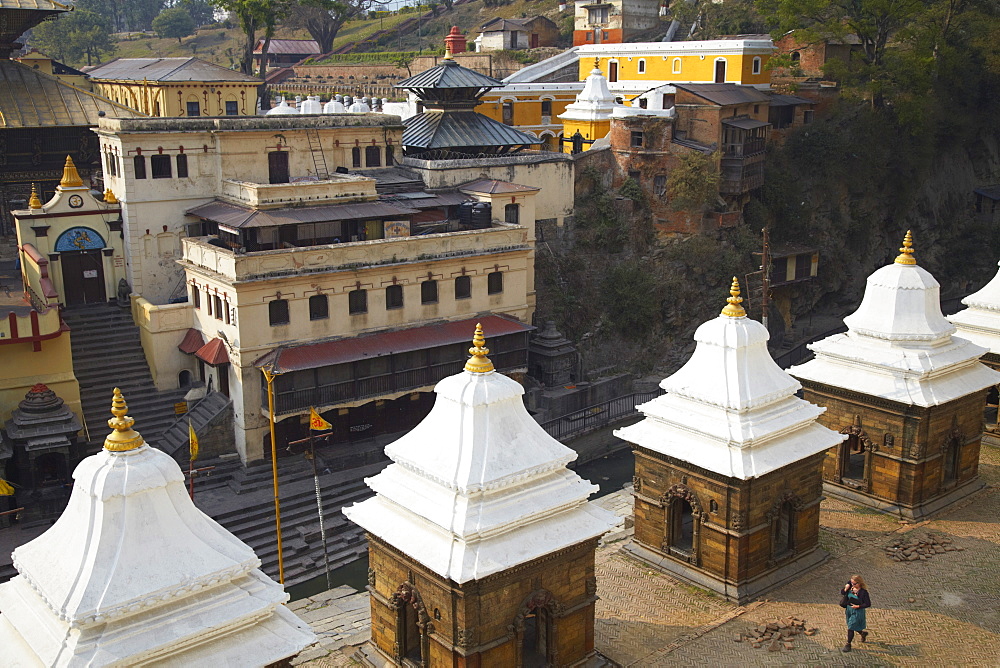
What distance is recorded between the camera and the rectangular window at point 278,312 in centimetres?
3331

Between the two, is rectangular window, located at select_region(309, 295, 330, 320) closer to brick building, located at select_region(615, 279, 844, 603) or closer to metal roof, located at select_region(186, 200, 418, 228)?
metal roof, located at select_region(186, 200, 418, 228)

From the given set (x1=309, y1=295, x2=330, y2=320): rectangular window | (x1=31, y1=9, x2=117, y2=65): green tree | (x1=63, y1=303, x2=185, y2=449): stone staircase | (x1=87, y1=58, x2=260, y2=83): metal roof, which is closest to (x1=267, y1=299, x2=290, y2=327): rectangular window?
(x1=309, y1=295, x2=330, y2=320): rectangular window

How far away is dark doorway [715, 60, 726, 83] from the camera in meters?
54.7

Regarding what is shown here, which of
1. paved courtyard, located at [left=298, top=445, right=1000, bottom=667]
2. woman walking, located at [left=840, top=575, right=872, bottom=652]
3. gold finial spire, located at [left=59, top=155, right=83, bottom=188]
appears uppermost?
gold finial spire, located at [left=59, top=155, right=83, bottom=188]

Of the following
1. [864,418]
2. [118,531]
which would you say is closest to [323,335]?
[864,418]

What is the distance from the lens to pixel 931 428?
24203 mm

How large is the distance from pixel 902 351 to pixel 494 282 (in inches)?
693

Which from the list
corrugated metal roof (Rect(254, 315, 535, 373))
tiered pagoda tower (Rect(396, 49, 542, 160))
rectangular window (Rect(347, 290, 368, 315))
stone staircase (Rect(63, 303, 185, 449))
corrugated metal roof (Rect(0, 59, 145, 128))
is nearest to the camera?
corrugated metal roof (Rect(254, 315, 535, 373))

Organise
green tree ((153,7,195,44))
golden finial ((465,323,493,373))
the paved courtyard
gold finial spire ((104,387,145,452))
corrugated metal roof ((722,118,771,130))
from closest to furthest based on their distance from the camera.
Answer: gold finial spire ((104,387,145,452)), golden finial ((465,323,493,373)), the paved courtyard, corrugated metal roof ((722,118,771,130)), green tree ((153,7,195,44))

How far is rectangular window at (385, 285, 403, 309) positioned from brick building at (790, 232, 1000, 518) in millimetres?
15263

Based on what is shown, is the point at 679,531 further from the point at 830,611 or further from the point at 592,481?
the point at 592,481

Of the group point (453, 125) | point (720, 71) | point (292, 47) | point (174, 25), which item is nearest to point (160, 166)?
point (453, 125)

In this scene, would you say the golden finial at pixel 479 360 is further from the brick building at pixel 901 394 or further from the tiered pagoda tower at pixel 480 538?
the brick building at pixel 901 394

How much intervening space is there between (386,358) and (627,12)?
48095mm
